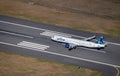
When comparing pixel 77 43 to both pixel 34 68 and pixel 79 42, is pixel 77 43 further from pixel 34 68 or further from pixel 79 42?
pixel 34 68

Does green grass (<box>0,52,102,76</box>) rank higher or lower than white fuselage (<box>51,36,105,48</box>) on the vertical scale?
lower

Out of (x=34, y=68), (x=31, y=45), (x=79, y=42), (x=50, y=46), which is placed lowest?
(x=34, y=68)

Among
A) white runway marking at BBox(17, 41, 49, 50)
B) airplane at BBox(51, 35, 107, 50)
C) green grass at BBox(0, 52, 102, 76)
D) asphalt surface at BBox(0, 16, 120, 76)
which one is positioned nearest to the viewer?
green grass at BBox(0, 52, 102, 76)

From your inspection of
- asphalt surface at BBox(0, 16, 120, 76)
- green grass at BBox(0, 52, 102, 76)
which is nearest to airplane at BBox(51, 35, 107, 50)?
asphalt surface at BBox(0, 16, 120, 76)

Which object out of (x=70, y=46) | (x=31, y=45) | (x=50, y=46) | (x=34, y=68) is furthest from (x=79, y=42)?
(x=34, y=68)

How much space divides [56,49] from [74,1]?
31.8 m

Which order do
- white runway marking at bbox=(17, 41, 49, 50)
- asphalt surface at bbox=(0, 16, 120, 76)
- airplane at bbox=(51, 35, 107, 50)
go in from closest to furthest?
1. asphalt surface at bbox=(0, 16, 120, 76)
2. white runway marking at bbox=(17, 41, 49, 50)
3. airplane at bbox=(51, 35, 107, 50)

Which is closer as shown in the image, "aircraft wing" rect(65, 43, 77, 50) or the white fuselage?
"aircraft wing" rect(65, 43, 77, 50)

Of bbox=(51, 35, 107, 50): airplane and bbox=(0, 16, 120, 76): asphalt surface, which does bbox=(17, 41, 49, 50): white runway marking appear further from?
bbox=(51, 35, 107, 50): airplane

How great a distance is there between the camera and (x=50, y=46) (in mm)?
73875

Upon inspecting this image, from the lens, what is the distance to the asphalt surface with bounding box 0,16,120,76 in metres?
68.9

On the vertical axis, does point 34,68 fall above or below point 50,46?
below

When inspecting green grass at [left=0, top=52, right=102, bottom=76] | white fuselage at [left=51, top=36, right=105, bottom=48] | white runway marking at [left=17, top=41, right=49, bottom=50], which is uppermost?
white fuselage at [left=51, top=36, right=105, bottom=48]

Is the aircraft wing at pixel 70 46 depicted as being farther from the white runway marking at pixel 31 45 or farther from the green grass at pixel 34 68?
the green grass at pixel 34 68
